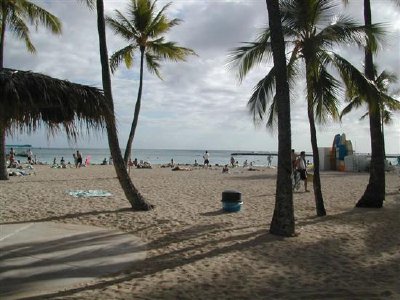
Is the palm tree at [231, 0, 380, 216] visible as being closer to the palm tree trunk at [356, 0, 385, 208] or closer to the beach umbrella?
the palm tree trunk at [356, 0, 385, 208]

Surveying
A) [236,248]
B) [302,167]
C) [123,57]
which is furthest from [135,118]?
[236,248]

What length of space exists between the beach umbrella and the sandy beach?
1981mm

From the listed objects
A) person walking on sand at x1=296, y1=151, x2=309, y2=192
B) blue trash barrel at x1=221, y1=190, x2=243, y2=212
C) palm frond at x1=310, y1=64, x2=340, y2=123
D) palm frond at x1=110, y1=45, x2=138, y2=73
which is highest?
palm frond at x1=110, y1=45, x2=138, y2=73

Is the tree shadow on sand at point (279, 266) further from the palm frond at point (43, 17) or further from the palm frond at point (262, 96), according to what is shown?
the palm frond at point (43, 17)

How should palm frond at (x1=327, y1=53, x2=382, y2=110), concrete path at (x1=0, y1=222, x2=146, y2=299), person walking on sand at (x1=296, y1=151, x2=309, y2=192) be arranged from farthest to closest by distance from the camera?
person walking on sand at (x1=296, y1=151, x2=309, y2=192) < palm frond at (x1=327, y1=53, x2=382, y2=110) < concrete path at (x1=0, y1=222, x2=146, y2=299)

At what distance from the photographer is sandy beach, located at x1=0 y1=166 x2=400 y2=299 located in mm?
5062

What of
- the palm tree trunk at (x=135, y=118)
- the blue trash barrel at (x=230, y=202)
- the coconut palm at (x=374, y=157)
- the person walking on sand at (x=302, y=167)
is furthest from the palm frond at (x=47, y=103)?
the palm tree trunk at (x=135, y=118)

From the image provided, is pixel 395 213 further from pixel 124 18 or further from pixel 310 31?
pixel 124 18

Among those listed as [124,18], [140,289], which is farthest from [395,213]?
[124,18]

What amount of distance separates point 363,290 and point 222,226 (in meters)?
3.87

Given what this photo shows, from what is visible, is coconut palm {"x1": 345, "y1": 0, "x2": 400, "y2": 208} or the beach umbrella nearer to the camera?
the beach umbrella

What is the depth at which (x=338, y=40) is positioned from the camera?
944cm

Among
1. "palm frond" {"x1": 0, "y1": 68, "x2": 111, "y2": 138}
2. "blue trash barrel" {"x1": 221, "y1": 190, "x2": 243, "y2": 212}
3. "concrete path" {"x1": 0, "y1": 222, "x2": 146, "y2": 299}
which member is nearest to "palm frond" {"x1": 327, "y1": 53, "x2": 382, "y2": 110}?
"blue trash barrel" {"x1": 221, "y1": 190, "x2": 243, "y2": 212}

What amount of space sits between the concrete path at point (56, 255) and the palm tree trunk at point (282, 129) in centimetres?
267
